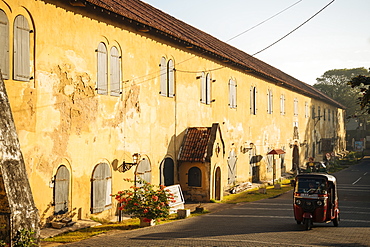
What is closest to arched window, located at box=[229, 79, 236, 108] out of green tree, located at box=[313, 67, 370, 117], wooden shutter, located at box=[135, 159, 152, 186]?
wooden shutter, located at box=[135, 159, 152, 186]

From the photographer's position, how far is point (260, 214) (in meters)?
17.7

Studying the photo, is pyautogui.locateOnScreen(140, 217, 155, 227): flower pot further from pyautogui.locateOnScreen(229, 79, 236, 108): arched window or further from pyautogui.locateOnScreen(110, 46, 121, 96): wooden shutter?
pyautogui.locateOnScreen(229, 79, 236, 108): arched window

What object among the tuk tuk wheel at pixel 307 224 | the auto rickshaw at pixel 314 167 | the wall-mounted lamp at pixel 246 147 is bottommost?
the tuk tuk wheel at pixel 307 224

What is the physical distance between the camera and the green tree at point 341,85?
75.2 meters

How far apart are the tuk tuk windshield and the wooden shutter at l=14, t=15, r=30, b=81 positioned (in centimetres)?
942

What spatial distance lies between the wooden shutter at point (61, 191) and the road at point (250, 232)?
1.94 m

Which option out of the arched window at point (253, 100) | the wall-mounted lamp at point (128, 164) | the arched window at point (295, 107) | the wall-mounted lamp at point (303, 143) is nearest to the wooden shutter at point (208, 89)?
the arched window at point (253, 100)

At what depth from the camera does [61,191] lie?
45.6 feet

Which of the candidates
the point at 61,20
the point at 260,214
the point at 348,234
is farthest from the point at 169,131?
the point at 348,234

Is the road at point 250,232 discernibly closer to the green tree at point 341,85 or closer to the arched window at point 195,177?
the arched window at point 195,177

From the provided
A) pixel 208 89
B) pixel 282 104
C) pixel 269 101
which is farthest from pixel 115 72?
pixel 282 104

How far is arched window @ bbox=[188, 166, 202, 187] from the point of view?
68.5 ft

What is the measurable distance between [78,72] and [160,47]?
19.0ft

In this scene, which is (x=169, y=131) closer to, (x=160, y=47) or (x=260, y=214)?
(x=160, y=47)
